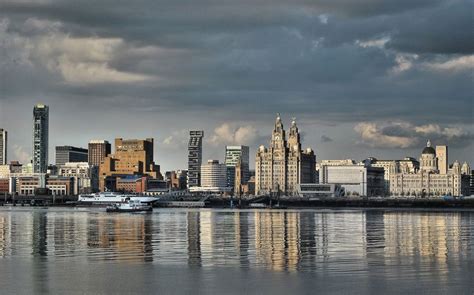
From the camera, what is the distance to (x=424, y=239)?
9000cm

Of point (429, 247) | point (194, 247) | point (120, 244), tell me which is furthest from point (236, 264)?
point (429, 247)

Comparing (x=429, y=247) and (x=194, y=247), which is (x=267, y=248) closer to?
(x=194, y=247)

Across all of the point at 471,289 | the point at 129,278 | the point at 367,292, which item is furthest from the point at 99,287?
the point at 471,289

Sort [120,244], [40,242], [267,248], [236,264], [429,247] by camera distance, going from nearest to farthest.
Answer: [236,264], [267,248], [429,247], [120,244], [40,242]

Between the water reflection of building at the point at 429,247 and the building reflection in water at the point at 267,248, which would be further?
the water reflection of building at the point at 429,247

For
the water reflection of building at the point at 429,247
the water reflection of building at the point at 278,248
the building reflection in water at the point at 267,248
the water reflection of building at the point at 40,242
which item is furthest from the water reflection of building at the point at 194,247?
the water reflection of building at the point at 429,247

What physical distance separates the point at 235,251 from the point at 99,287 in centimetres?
2343

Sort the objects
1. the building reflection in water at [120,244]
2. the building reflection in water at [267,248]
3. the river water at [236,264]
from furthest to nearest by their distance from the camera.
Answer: the building reflection in water at [120,244], the building reflection in water at [267,248], the river water at [236,264]

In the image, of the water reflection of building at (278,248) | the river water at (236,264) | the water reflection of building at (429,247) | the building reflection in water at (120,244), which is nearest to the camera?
the river water at (236,264)

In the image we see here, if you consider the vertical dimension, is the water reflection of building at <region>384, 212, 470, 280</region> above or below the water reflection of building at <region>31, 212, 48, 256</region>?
below

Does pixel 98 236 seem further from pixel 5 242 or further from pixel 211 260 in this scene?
pixel 211 260

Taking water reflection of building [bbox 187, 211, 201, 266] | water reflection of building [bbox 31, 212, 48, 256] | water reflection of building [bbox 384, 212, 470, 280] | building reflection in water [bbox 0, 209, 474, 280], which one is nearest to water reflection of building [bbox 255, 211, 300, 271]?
building reflection in water [bbox 0, 209, 474, 280]

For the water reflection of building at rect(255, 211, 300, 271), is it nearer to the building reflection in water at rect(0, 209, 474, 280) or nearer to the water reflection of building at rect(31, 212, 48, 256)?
the building reflection in water at rect(0, 209, 474, 280)

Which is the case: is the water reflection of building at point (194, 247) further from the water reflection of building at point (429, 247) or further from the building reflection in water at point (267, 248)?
the water reflection of building at point (429, 247)
